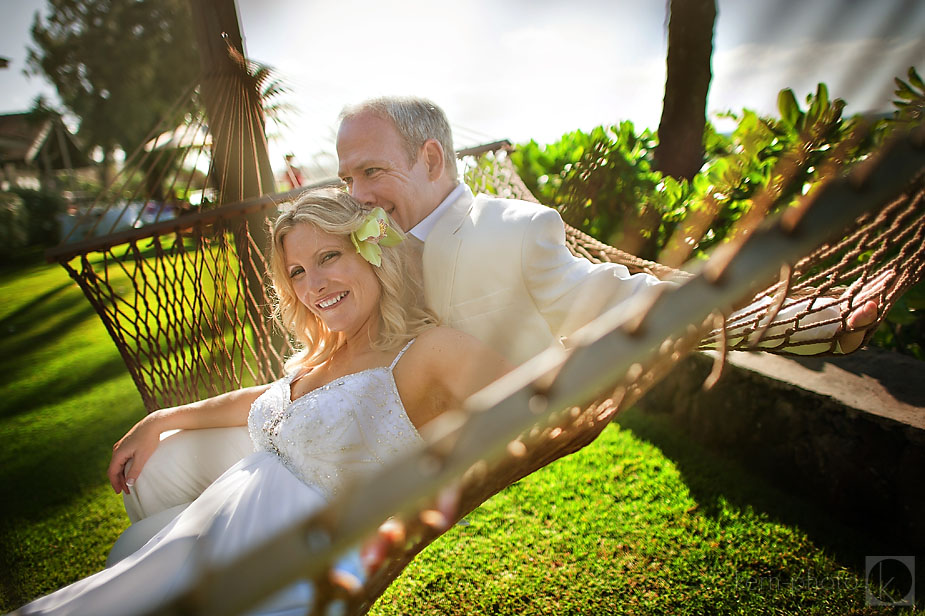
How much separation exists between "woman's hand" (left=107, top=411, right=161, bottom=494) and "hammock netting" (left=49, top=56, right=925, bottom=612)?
0.32m

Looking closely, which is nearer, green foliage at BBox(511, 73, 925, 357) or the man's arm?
the man's arm

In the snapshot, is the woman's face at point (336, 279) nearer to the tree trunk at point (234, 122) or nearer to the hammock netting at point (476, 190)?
the hammock netting at point (476, 190)

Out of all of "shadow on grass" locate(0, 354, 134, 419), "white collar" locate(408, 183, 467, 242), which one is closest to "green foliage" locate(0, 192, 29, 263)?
"shadow on grass" locate(0, 354, 134, 419)

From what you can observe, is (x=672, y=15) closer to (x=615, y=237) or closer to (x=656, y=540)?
(x=615, y=237)

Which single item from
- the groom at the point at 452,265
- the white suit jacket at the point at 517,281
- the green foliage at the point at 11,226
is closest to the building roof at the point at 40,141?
the green foliage at the point at 11,226

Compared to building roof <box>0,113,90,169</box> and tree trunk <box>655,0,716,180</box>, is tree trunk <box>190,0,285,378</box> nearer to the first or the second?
tree trunk <box>655,0,716,180</box>

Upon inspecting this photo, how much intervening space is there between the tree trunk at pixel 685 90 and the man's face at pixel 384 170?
9.51 feet

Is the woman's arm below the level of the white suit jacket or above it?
below

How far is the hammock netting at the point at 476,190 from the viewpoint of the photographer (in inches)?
28.8

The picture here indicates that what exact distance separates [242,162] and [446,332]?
1728 millimetres

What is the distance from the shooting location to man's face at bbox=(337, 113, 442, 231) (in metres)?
1.85

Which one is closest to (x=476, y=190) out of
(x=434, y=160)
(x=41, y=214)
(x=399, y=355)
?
(x=434, y=160)

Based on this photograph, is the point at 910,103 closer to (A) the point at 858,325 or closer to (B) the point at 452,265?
(A) the point at 858,325

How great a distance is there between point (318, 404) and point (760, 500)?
183 cm
